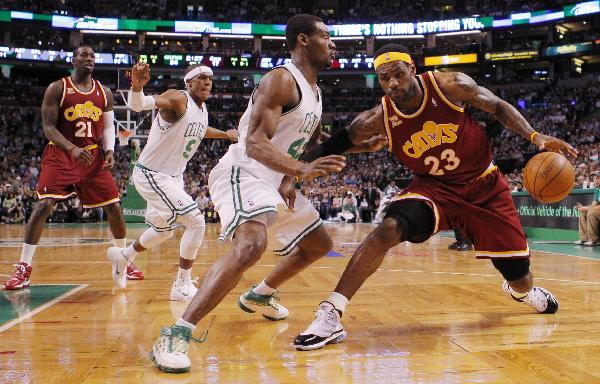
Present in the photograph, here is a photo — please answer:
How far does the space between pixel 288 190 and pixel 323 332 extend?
2.63ft

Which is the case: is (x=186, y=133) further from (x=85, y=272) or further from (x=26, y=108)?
(x=26, y=108)

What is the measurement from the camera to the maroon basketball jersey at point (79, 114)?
5051 millimetres

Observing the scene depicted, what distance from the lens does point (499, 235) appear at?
355 cm

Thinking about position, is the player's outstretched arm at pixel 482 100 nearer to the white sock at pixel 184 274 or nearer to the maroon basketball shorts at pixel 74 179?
the white sock at pixel 184 274

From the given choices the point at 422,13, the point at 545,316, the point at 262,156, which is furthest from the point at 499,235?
the point at 422,13

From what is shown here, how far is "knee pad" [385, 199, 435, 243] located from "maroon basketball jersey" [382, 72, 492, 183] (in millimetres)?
327

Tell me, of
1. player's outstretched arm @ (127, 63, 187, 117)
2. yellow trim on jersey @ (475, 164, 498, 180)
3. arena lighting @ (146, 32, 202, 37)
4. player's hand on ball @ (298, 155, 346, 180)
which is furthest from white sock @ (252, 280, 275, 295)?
arena lighting @ (146, 32, 202, 37)

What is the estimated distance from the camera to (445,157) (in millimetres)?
3562

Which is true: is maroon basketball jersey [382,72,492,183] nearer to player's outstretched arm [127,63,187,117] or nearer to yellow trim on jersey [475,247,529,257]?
yellow trim on jersey [475,247,529,257]

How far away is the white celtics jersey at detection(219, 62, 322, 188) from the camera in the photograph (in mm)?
3033

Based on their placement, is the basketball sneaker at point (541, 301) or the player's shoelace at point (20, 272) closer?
the basketball sneaker at point (541, 301)

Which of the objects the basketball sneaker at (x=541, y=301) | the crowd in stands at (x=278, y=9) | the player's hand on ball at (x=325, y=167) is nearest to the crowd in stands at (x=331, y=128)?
the crowd in stands at (x=278, y=9)

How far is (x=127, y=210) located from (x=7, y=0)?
2727cm

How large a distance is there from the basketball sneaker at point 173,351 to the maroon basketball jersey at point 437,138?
1.85m
